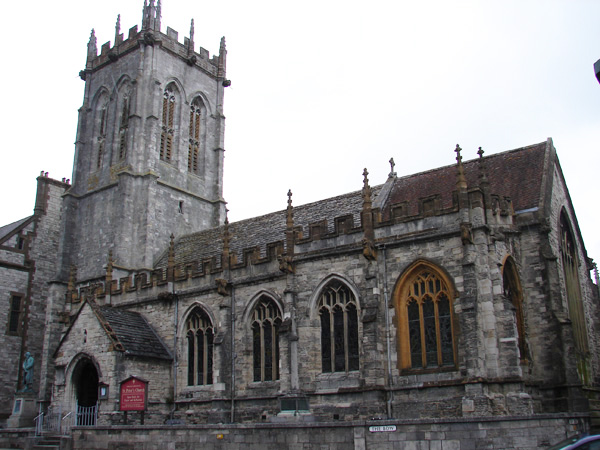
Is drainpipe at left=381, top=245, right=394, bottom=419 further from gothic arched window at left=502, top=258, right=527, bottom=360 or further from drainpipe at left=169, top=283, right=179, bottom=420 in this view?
drainpipe at left=169, top=283, right=179, bottom=420

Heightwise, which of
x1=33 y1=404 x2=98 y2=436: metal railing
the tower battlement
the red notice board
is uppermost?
the tower battlement

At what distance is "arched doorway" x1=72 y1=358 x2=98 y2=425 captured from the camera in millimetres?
23781

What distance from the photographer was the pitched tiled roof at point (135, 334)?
23.9 m

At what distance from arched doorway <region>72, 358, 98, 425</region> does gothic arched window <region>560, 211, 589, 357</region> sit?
16924 mm

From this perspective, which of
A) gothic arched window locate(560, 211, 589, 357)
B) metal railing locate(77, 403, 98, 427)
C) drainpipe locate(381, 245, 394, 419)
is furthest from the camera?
metal railing locate(77, 403, 98, 427)

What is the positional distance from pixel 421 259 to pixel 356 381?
13.8 ft

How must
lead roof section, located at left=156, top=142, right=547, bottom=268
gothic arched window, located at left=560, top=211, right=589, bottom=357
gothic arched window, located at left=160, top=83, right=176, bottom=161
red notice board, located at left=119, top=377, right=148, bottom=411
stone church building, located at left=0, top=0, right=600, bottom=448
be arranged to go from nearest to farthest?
1. stone church building, located at left=0, top=0, right=600, bottom=448
2. red notice board, located at left=119, top=377, right=148, bottom=411
3. gothic arched window, located at left=560, top=211, right=589, bottom=357
4. lead roof section, located at left=156, top=142, right=547, bottom=268
5. gothic arched window, located at left=160, top=83, right=176, bottom=161

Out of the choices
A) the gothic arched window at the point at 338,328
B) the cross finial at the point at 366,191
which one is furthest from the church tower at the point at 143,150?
the cross finial at the point at 366,191

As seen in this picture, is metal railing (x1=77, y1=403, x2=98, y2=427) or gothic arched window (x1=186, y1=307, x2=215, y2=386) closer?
metal railing (x1=77, y1=403, x2=98, y2=427)

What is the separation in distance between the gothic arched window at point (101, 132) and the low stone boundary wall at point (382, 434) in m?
22.2

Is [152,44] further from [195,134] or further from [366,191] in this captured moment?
[366,191]

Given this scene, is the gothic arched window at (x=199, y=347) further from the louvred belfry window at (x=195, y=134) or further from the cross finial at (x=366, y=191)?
Answer: the louvred belfry window at (x=195, y=134)

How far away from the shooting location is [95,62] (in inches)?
1510

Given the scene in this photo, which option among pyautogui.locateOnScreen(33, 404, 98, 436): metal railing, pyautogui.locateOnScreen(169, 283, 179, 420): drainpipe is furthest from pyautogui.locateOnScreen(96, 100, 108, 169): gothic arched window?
pyautogui.locateOnScreen(33, 404, 98, 436): metal railing
